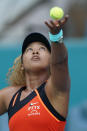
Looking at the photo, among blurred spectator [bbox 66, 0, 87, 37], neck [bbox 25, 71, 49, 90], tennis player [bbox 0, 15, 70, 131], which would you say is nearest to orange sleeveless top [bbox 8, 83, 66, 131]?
tennis player [bbox 0, 15, 70, 131]

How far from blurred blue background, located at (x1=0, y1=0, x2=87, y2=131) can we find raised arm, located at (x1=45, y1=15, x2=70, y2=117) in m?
1.95

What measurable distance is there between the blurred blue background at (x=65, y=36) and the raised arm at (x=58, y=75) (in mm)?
1951

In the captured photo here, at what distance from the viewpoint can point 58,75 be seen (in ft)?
7.36

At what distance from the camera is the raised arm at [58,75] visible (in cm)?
209

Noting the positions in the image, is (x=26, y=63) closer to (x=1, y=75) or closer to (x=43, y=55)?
(x=43, y=55)

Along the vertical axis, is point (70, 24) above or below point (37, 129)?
above

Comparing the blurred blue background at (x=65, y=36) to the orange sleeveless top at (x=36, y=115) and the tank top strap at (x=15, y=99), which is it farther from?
the orange sleeveless top at (x=36, y=115)

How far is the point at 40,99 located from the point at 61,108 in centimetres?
16

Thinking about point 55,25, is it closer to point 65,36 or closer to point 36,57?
point 36,57

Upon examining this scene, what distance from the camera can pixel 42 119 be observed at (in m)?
2.38

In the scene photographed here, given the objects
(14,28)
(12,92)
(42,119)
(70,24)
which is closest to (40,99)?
(42,119)

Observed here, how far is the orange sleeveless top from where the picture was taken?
2377mm

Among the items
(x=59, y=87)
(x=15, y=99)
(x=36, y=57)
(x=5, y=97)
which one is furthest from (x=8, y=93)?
(x=59, y=87)

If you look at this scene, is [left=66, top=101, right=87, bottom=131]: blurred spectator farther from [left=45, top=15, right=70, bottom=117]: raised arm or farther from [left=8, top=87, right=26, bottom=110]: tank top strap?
[left=45, top=15, right=70, bottom=117]: raised arm
